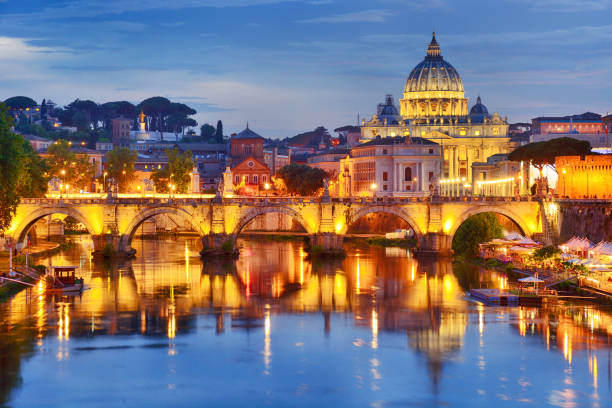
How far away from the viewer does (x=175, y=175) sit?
4710 inches

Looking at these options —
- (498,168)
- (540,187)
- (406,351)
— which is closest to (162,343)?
(406,351)

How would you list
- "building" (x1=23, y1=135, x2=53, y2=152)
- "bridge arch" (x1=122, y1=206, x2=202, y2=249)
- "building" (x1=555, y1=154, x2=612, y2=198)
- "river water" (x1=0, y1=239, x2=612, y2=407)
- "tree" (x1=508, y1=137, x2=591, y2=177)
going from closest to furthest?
"river water" (x1=0, y1=239, x2=612, y2=407)
"building" (x1=555, y1=154, x2=612, y2=198)
"bridge arch" (x1=122, y1=206, x2=202, y2=249)
"tree" (x1=508, y1=137, x2=591, y2=177)
"building" (x1=23, y1=135, x2=53, y2=152)

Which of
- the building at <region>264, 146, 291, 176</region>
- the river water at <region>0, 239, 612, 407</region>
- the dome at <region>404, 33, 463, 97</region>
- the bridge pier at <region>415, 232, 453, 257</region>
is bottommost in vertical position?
the river water at <region>0, 239, 612, 407</region>

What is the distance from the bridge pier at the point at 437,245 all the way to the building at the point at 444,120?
79763 millimetres

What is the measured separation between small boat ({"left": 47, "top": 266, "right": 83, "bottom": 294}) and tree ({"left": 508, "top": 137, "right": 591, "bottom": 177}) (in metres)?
53.2

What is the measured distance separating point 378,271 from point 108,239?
851 inches

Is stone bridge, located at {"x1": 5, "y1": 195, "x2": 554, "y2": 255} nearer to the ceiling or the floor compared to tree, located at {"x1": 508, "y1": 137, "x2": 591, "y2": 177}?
nearer to the floor

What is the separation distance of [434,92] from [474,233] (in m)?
107

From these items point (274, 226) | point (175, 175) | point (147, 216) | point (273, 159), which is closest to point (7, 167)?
point (147, 216)

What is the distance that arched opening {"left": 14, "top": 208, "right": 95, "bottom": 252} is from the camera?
8044cm

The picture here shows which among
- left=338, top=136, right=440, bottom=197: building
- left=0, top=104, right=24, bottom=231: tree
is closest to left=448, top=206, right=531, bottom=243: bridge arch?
left=0, top=104, right=24, bottom=231: tree

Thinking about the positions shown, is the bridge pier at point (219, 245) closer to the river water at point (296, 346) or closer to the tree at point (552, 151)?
the river water at point (296, 346)

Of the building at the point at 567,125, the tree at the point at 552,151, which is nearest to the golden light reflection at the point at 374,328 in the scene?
the tree at the point at 552,151

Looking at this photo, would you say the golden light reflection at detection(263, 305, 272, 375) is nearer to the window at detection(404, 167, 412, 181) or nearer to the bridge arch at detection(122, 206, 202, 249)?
the bridge arch at detection(122, 206, 202, 249)
